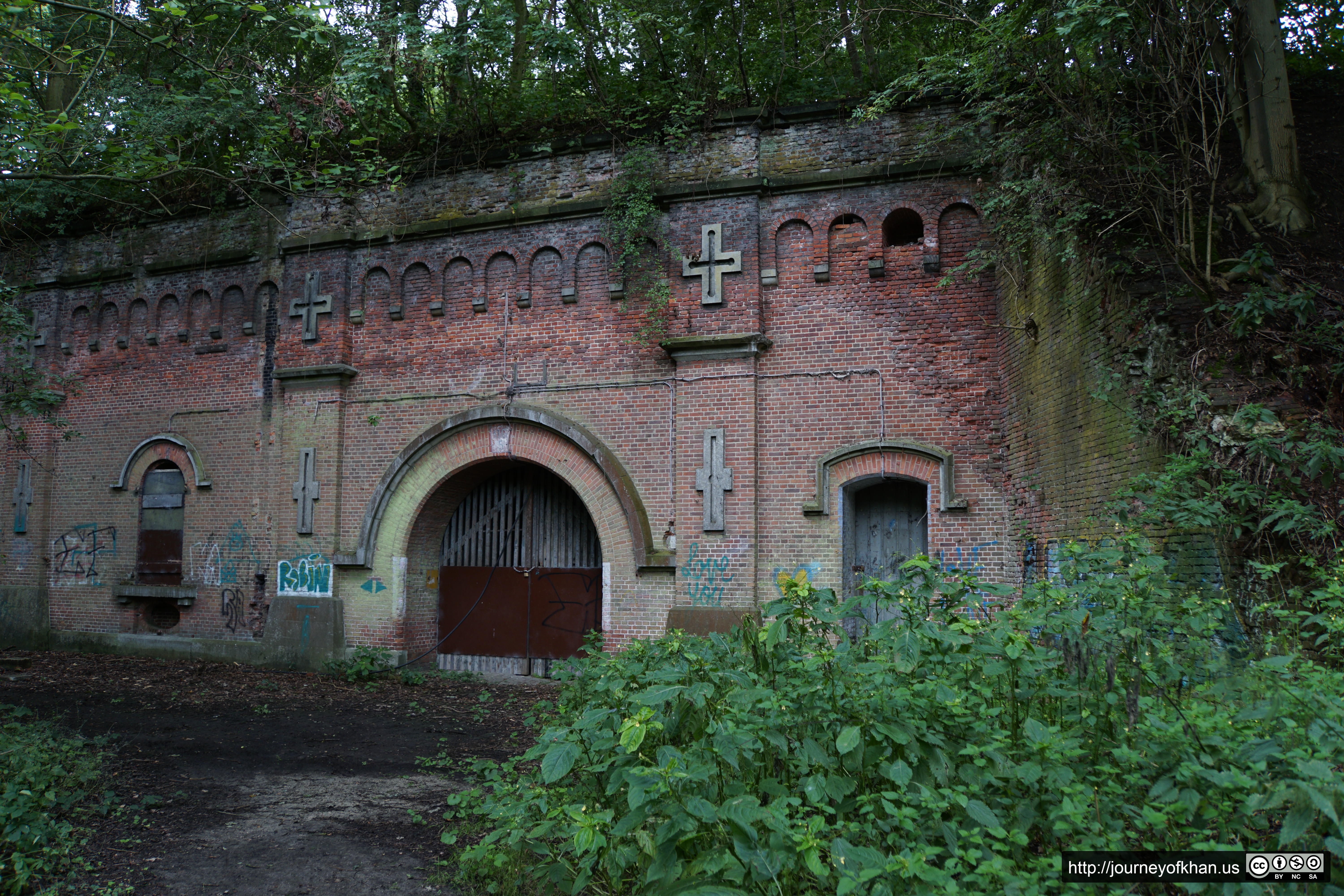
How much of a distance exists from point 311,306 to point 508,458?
3671mm

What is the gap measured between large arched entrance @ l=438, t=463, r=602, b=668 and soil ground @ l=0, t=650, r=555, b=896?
0.59 m

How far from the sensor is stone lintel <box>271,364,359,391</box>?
36.7ft

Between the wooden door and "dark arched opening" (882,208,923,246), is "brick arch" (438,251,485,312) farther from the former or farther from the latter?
the wooden door

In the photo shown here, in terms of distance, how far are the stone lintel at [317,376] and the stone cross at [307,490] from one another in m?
0.90

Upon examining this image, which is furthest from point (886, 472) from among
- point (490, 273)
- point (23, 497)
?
point (23, 497)

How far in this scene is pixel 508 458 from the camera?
10570mm

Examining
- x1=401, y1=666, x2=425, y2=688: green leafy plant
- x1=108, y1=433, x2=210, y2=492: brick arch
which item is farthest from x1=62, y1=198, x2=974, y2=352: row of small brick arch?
x1=401, y1=666, x2=425, y2=688: green leafy plant

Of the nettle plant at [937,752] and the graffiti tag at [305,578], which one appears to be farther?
the graffiti tag at [305,578]

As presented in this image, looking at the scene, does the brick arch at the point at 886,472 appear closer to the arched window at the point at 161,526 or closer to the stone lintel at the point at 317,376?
the stone lintel at the point at 317,376

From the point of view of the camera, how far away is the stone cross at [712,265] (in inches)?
379

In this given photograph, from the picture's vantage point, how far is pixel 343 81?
8984 mm

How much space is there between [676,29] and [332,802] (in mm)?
9892

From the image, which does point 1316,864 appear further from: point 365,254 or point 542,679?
point 365,254

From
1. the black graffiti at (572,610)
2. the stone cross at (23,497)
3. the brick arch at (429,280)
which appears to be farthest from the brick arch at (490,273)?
the stone cross at (23,497)
